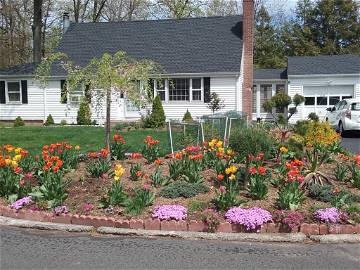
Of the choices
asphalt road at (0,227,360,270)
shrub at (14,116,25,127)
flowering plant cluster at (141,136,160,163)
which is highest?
shrub at (14,116,25,127)

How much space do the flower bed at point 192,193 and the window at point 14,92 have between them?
19.3 metres

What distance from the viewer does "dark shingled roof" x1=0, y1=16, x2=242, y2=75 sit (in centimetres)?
2444

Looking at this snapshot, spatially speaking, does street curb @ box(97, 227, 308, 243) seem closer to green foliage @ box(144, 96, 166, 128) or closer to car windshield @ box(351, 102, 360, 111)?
car windshield @ box(351, 102, 360, 111)

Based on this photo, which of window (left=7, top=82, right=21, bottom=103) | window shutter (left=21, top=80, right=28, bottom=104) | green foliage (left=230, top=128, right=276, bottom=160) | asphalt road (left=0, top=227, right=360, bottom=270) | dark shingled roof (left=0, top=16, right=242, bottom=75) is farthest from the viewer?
window (left=7, top=82, right=21, bottom=103)

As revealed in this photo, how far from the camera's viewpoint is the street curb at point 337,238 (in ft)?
17.5

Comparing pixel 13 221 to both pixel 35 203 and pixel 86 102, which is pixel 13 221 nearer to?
pixel 35 203

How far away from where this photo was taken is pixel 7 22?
146ft

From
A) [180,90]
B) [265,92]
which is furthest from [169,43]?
[265,92]

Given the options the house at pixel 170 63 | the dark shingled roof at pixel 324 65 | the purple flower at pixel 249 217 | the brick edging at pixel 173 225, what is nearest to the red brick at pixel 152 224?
the brick edging at pixel 173 225

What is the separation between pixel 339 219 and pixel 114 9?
45.6 metres

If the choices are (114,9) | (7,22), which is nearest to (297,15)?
(114,9)

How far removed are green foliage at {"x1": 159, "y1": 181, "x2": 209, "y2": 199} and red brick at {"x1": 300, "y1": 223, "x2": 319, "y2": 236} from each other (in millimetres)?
1737

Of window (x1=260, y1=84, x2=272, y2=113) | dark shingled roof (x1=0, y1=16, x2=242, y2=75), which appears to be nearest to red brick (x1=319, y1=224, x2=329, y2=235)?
dark shingled roof (x1=0, y1=16, x2=242, y2=75)

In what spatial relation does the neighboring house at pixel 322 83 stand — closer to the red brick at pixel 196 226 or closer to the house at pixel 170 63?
the house at pixel 170 63
